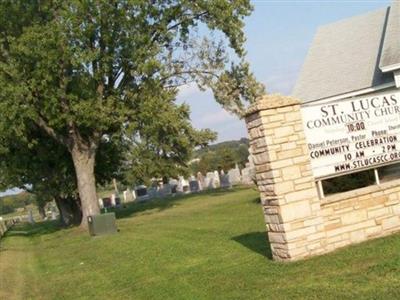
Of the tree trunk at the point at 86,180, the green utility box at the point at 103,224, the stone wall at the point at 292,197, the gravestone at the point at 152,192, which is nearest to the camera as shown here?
the stone wall at the point at 292,197

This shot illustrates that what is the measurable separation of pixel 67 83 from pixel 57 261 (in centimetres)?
1120

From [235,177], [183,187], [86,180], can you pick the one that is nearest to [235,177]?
[235,177]

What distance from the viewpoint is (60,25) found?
26.3 meters

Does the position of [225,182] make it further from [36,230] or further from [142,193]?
[142,193]

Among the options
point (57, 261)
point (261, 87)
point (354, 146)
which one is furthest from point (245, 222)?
point (261, 87)

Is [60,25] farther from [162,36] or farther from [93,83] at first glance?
[162,36]

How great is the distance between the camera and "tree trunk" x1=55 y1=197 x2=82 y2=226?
4000 cm

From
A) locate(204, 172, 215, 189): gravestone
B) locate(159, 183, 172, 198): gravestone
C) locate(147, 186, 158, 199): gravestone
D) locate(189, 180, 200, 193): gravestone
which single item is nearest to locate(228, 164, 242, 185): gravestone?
locate(204, 172, 215, 189): gravestone

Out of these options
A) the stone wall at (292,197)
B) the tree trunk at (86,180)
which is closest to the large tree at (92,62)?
the tree trunk at (86,180)

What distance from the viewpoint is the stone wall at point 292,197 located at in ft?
32.7

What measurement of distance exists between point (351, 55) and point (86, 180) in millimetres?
13215

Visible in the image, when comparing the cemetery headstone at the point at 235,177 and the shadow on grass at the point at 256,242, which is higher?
the cemetery headstone at the point at 235,177

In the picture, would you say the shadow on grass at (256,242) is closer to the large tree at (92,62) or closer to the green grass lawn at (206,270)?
the green grass lawn at (206,270)

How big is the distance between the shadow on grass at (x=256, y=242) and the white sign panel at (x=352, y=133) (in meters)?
1.97
